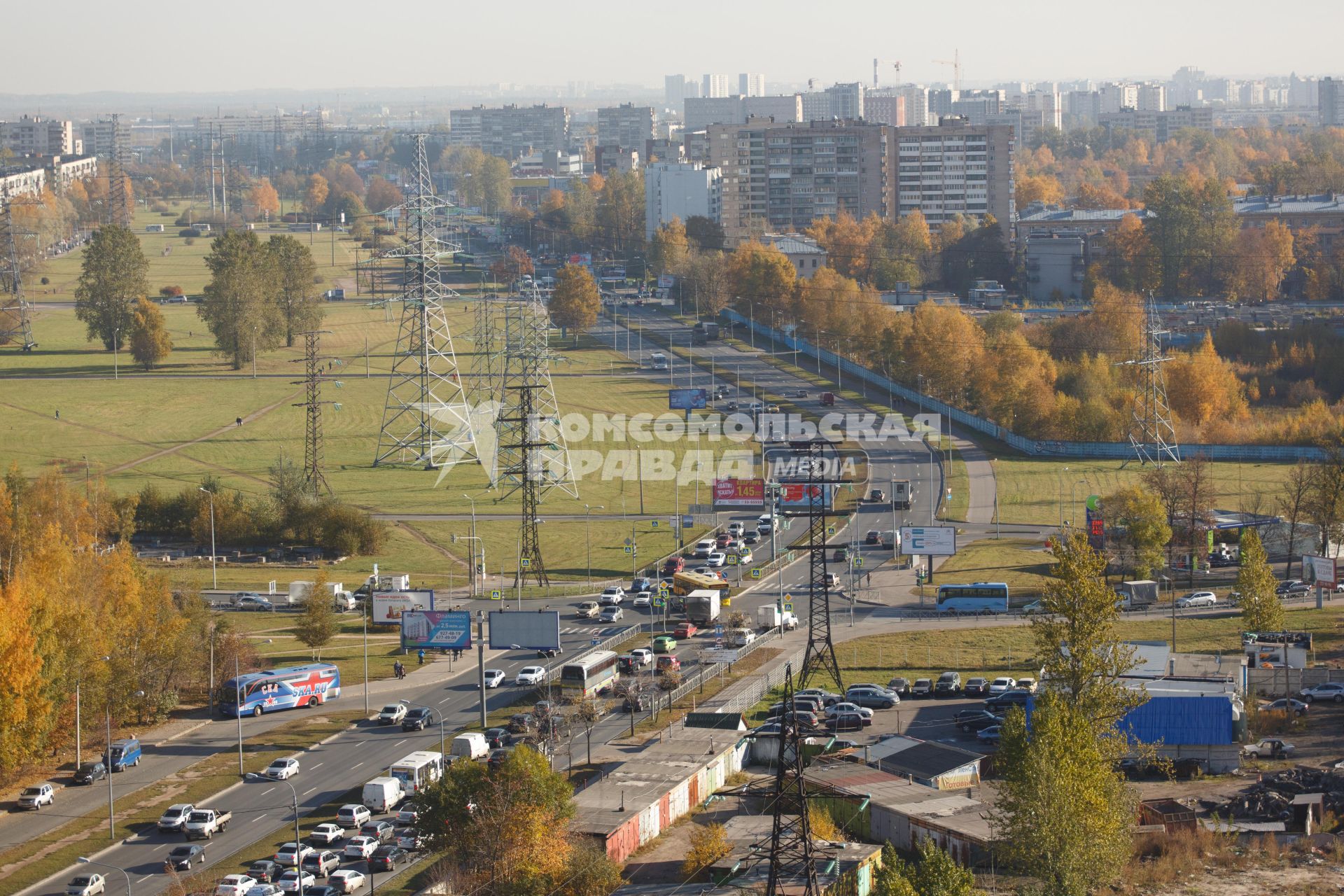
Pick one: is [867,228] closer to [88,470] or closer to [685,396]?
[685,396]

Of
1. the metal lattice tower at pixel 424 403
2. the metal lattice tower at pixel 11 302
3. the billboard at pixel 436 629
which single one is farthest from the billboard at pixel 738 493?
the metal lattice tower at pixel 11 302

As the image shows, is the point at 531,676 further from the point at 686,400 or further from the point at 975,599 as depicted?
the point at 686,400

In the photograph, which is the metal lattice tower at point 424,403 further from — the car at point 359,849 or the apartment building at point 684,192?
the apartment building at point 684,192

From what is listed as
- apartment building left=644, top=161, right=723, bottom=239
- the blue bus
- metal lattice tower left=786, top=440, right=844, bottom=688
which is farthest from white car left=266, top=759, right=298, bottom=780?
apartment building left=644, top=161, right=723, bottom=239

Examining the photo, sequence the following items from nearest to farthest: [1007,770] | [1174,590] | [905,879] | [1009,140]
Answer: [905,879], [1007,770], [1174,590], [1009,140]

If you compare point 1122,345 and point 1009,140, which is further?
point 1009,140

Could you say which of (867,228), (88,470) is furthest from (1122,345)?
(88,470)

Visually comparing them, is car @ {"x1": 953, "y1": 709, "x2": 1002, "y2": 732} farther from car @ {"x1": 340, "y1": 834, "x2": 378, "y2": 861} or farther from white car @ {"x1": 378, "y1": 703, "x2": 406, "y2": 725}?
car @ {"x1": 340, "y1": 834, "x2": 378, "y2": 861}
